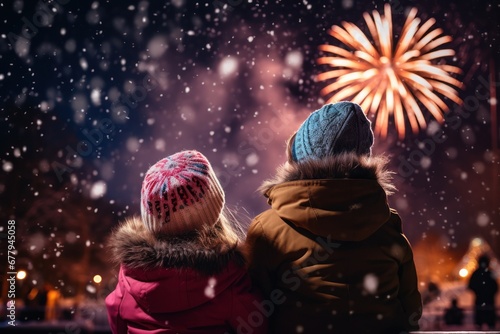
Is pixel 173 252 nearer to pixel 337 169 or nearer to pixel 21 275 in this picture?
pixel 337 169

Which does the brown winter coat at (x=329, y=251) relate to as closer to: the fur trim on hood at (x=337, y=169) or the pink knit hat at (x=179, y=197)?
the fur trim on hood at (x=337, y=169)

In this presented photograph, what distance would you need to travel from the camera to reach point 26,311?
852 centimetres

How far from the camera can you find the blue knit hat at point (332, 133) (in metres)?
2.15

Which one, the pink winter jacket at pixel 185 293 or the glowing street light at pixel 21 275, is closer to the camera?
the pink winter jacket at pixel 185 293

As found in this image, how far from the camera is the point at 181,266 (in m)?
1.88

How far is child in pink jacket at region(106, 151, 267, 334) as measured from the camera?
6.15 feet

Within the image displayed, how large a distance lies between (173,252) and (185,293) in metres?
0.16

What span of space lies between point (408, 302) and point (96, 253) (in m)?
22.0

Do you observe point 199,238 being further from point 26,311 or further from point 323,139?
point 26,311

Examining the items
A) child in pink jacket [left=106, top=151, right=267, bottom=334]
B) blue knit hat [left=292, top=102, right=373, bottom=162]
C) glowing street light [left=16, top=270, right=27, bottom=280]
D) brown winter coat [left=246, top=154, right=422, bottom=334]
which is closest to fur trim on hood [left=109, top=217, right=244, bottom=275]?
child in pink jacket [left=106, top=151, right=267, bottom=334]

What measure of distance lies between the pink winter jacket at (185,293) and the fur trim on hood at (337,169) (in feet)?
1.29

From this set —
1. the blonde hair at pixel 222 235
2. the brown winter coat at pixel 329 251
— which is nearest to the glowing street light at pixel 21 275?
the blonde hair at pixel 222 235

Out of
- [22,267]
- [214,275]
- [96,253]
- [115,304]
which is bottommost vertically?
[96,253]

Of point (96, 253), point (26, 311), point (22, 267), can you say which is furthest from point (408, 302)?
point (96, 253)
